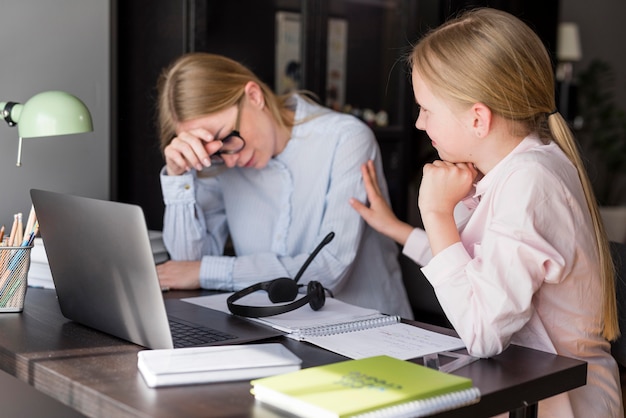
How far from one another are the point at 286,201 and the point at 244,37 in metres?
0.97

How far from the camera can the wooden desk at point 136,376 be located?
41.8 inches

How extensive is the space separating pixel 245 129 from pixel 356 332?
0.78m

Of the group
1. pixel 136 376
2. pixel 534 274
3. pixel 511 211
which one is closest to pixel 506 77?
pixel 511 211

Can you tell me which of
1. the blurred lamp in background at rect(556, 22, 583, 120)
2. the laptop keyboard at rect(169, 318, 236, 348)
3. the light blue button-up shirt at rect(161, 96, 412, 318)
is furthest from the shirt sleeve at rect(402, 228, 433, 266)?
the blurred lamp in background at rect(556, 22, 583, 120)

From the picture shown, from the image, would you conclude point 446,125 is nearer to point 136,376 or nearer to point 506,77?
point 506,77

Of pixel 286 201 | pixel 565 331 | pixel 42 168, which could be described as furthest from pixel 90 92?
pixel 565 331

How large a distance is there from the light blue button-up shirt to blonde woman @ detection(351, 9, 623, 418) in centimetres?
52

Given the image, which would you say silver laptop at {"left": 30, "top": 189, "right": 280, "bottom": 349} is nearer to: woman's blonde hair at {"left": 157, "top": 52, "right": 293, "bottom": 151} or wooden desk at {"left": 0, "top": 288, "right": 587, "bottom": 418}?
wooden desk at {"left": 0, "top": 288, "right": 587, "bottom": 418}

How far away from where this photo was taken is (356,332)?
4.82 feet

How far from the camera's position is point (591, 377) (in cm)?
145

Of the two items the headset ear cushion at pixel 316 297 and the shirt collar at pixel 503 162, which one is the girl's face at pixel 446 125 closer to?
the shirt collar at pixel 503 162

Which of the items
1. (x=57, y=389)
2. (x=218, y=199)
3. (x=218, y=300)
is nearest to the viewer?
(x=57, y=389)

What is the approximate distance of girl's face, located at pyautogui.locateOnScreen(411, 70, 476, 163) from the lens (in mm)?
1497

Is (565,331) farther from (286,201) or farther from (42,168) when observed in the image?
(42,168)
